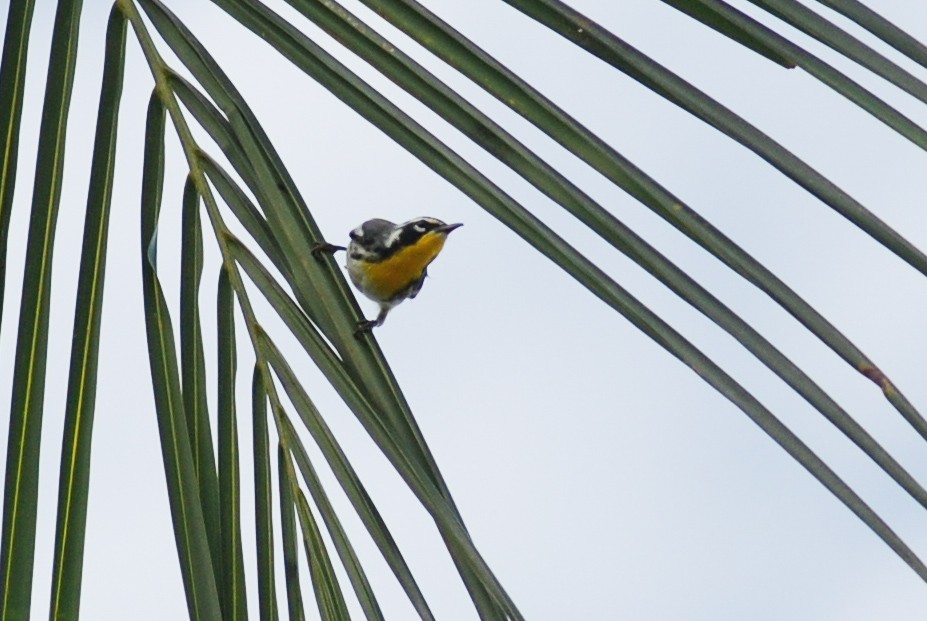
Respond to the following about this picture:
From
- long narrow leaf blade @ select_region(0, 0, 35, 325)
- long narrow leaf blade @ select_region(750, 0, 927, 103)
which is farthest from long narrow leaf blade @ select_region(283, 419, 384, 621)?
long narrow leaf blade @ select_region(750, 0, 927, 103)

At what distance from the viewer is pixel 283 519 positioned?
152 centimetres

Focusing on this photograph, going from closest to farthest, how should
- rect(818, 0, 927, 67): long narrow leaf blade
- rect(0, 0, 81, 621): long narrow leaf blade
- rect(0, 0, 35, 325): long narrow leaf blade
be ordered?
1. rect(818, 0, 927, 67): long narrow leaf blade
2. rect(0, 0, 81, 621): long narrow leaf blade
3. rect(0, 0, 35, 325): long narrow leaf blade

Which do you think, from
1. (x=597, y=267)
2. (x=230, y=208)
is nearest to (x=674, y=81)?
(x=597, y=267)

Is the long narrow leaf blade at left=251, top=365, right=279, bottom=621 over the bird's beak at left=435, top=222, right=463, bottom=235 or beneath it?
beneath

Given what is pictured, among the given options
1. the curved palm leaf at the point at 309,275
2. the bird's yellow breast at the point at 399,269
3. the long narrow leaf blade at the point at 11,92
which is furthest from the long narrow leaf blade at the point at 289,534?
the bird's yellow breast at the point at 399,269

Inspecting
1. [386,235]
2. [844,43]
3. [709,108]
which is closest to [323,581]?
[709,108]

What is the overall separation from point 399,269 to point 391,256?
0.05 m

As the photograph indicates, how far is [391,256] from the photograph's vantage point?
13.4 feet

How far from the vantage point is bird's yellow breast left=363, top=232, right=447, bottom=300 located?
4.03 metres

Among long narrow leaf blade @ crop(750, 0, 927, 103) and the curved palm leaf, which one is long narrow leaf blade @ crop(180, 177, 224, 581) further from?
long narrow leaf blade @ crop(750, 0, 927, 103)

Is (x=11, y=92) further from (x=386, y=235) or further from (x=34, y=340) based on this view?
(x=386, y=235)

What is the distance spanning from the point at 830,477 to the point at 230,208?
0.78 m

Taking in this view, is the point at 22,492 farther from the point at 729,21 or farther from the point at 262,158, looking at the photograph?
the point at 729,21

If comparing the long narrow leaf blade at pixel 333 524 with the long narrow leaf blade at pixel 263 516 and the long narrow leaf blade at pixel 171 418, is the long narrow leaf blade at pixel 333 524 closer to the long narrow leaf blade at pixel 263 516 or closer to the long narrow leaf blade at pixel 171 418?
the long narrow leaf blade at pixel 263 516
